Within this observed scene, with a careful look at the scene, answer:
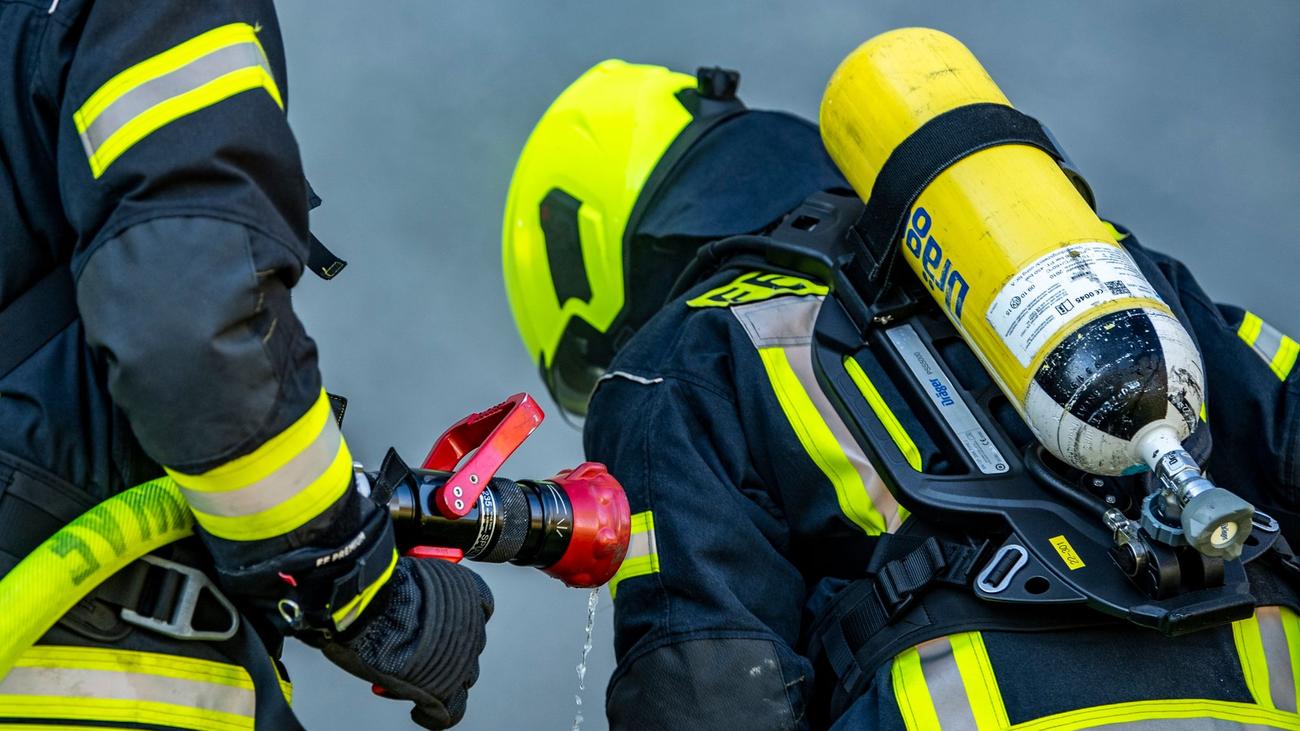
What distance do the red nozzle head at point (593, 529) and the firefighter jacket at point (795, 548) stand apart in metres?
0.14

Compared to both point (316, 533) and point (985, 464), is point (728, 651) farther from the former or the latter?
point (316, 533)

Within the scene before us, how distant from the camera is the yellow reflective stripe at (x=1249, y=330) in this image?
81.9 inches

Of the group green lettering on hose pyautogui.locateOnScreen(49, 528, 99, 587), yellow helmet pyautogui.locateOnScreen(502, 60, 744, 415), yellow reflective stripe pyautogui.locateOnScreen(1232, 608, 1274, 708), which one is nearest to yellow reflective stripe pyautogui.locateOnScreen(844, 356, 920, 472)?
yellow reflective stripe pyautogui.locateOnScreen(1232, 608, 1274, 708)

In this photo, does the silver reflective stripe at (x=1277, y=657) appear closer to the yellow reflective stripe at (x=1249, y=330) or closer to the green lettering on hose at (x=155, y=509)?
the yellow reflective stripe at (x=1249, y=330)

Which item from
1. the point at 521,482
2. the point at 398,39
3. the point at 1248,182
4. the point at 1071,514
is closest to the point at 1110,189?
the point at 1248,182

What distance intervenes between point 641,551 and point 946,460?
1.41ft

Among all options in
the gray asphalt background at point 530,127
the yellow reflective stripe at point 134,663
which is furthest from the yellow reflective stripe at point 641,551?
the gray asphalt background at point 530,127

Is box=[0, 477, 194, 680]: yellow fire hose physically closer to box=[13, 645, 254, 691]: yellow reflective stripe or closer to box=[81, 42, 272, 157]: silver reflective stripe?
box=[13, 645, 254, 691]: yellow reflective stripe

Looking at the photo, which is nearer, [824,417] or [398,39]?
[824,417]

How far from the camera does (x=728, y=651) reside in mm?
1849

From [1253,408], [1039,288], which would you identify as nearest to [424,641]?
[1039,288]

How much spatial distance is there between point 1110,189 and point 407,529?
2517 mm

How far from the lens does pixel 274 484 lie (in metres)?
1.34

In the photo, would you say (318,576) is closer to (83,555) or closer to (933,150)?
(83,555)
